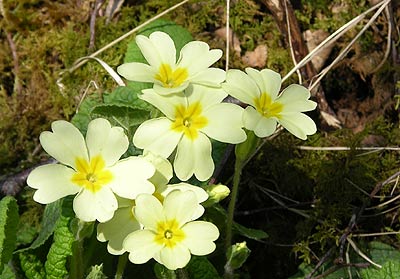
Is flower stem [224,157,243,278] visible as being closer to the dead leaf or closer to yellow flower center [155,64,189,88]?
yellow flower center [155,64,189,88]

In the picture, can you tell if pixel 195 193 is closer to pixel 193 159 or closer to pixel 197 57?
pixel 193 159

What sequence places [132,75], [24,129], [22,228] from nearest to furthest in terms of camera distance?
[132,75]
[22,228]
[24,129]

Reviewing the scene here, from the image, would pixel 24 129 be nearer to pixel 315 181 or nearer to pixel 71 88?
pixel 71 88

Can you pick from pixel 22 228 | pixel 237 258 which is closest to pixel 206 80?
pixel 237 258

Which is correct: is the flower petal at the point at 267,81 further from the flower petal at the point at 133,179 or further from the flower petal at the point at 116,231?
the flower petal at the point at 116,231

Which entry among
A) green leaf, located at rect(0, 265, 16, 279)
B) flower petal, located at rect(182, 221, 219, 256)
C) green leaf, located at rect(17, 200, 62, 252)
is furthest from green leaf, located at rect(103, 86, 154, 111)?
flower petal, located at rect(182, 221, 219, 256)

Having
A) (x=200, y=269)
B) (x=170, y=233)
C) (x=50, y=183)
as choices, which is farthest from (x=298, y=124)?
(x=50, y=183)

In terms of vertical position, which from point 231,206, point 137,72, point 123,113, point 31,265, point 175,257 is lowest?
point 31,265
